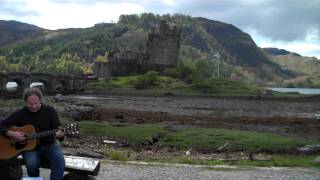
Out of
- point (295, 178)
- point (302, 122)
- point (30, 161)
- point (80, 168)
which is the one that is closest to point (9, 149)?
point (30, 161)

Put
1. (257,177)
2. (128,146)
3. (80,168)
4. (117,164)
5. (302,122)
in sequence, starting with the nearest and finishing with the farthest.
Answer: (80,168) < (257,177) < (117,164) < (128,146) < (302,122)

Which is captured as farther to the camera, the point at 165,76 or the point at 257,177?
the point at 165,76

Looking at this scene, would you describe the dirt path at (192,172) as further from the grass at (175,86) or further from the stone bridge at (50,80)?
the stone bridge at (50,80)

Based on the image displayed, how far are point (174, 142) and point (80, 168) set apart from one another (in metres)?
20.7

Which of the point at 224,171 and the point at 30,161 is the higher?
the point at 30,161

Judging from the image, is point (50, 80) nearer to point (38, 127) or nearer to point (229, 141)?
point (229, 141)

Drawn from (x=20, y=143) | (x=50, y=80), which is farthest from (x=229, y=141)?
(x=50, y=80)

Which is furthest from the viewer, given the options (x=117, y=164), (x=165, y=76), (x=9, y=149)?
(x=165, y=76)

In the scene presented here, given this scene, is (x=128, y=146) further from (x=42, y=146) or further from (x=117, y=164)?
(x=42, y=146)

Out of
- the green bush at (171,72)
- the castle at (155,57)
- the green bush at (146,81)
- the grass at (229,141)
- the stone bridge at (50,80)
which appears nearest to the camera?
the grass at (229,141)

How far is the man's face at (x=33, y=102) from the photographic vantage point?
33.6ft

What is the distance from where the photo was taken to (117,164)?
16.7m

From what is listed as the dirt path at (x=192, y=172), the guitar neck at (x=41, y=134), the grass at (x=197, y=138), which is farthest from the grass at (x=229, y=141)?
the guitar neck at (x=41, y=134)

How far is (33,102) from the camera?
33.8 ft
